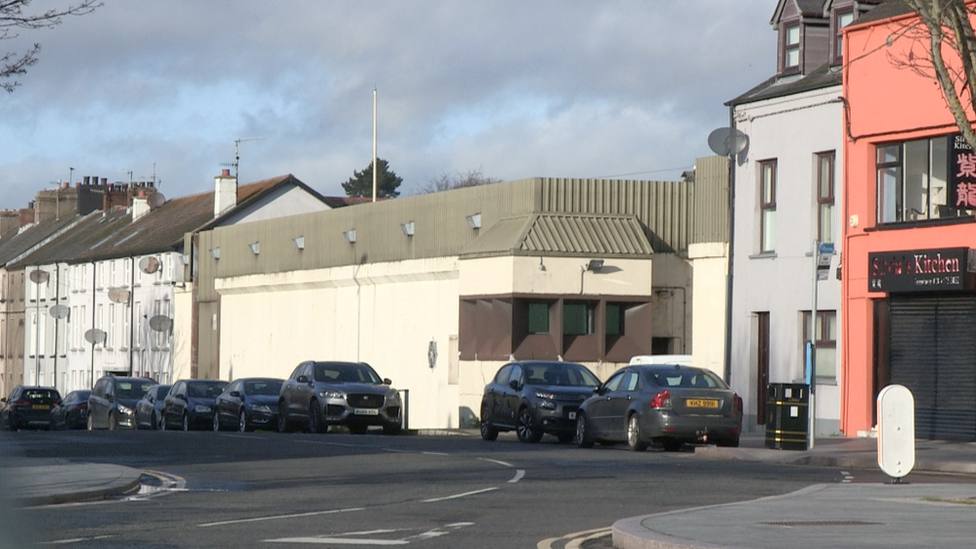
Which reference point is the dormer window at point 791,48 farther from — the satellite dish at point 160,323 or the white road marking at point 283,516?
the satellite dish at point 160,323

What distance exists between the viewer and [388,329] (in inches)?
1821

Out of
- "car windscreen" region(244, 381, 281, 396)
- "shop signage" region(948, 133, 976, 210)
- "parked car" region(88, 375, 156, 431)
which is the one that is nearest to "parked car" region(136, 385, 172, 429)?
"parked car" region(88, 375, 156, 431)

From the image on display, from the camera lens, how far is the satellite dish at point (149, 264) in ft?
216

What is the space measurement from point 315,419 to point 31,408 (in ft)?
75.7

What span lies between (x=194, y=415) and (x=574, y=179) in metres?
11.9

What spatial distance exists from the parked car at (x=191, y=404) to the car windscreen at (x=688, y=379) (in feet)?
58.8

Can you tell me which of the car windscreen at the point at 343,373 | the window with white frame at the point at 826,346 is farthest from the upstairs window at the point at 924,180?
the car windscreen at the point at 343,373

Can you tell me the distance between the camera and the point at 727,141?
33.4m

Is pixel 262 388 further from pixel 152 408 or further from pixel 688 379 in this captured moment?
pixel 688 379

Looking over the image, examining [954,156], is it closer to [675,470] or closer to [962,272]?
[962,272]

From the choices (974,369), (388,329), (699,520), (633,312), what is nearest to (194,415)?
(388,329)

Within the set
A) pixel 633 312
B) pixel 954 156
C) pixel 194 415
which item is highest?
pixel 954 156

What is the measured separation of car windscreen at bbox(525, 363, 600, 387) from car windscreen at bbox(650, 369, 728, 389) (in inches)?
164

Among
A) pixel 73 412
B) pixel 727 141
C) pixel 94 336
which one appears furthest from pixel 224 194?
pixel 727 141
